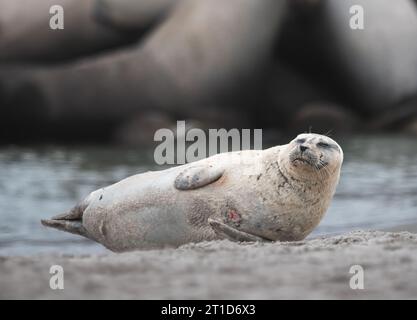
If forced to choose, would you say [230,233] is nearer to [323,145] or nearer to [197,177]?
[197,177]

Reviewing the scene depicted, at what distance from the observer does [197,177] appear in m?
5.36

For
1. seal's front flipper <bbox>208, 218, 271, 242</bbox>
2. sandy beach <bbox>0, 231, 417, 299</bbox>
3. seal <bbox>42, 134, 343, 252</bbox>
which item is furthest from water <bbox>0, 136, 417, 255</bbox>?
sandy beach <bbox>0, 231, 417, 299</bbox>

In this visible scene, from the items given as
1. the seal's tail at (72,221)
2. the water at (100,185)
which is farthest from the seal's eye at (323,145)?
the water at (100,185)

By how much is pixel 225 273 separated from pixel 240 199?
157 cm

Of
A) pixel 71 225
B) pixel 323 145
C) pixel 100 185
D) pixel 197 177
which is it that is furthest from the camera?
pixel 100 185

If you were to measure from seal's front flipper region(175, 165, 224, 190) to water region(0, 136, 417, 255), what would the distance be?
45.6 inches

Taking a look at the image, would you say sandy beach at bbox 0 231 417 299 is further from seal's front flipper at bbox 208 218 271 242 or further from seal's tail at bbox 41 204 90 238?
seal's tail at bbox 41 204 90 238

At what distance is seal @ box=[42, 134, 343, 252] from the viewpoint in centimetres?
525

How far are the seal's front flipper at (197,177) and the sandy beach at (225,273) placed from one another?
847 millimetres

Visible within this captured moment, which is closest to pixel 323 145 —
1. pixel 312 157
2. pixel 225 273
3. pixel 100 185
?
pixel 312 157

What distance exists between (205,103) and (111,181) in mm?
3582

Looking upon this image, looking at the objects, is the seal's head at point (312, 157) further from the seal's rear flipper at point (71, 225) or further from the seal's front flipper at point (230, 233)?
the seal's rear flipper at point (71, 225)
